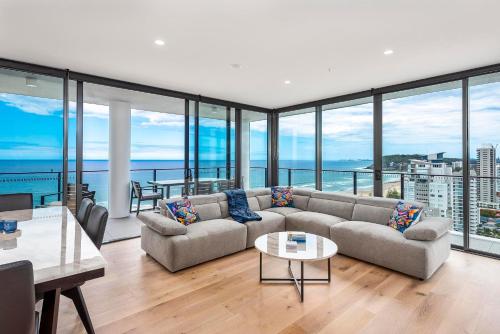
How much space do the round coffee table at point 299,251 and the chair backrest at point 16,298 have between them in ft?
6.23

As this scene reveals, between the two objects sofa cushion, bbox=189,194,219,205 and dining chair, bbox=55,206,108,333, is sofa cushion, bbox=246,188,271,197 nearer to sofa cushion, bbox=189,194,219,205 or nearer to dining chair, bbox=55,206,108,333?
sofa cushion, bbox=189,194,219,205

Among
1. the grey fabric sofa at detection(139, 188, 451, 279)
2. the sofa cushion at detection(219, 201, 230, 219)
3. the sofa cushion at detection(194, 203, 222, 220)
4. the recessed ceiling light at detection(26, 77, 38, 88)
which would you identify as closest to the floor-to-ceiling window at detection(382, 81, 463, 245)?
the grey fabric sofa at detection(139, 188, 451, 279)

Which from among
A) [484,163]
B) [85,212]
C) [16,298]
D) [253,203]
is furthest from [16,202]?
[484,163]

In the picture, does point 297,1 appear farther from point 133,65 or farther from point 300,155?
point 300,155

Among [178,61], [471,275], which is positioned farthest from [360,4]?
[471,275]

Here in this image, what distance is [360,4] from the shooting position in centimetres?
207

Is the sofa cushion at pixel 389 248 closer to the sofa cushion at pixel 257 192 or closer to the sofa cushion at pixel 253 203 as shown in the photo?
the sofa cushion at pixel 253 203

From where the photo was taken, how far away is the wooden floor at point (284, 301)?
209cm

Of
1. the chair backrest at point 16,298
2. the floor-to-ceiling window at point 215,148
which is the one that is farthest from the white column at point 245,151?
the chair backrest at point 16,298

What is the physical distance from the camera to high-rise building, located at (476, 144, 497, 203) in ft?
11.6

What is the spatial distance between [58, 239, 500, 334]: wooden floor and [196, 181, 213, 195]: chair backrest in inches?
81.3

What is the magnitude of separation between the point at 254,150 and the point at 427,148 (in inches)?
143

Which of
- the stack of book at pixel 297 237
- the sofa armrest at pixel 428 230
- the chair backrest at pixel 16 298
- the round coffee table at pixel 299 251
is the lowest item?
the round coffee table at pixel 299 251

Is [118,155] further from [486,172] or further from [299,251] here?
[486,172]
